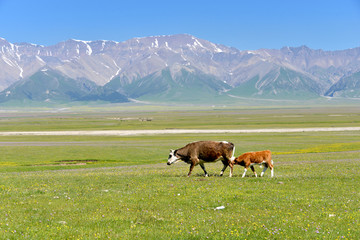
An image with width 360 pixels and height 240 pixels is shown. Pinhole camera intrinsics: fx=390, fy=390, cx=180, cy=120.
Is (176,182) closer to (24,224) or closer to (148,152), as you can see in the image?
(24,224)

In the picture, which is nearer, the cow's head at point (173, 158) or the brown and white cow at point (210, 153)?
the brown and white cow at point (210, 153)

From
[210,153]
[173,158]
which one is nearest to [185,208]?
[210,153]

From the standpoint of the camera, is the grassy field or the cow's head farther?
the cow's head

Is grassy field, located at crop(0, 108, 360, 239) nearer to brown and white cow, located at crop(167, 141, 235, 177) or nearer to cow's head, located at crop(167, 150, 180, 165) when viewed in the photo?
brown and white cow, located at crop(167, 141, 235, 177)

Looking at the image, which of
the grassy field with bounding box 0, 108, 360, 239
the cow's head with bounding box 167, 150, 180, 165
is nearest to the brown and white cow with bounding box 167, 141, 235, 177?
the cow's head with bounding box 167, 150, 180, 165

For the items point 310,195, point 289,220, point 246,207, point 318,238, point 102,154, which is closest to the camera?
point 318,238

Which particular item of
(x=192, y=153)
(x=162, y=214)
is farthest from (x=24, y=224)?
(x=192, y=153)

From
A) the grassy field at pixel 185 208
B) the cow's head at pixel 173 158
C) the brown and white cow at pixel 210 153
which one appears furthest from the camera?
the cow's head at pixel 173 158

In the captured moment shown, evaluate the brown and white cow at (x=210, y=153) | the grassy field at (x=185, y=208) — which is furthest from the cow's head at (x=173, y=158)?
the grassy field at (x=185, y=208)

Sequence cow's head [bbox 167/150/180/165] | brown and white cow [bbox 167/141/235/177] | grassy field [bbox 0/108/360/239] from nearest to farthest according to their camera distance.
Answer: grassy field [bbox 0/108/360/239], brown and white cow [bbox 167/141/235/177], cow's head [bbox 167/150/180/165]

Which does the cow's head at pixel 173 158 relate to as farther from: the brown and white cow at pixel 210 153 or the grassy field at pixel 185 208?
the grassy field at pixel 185 208

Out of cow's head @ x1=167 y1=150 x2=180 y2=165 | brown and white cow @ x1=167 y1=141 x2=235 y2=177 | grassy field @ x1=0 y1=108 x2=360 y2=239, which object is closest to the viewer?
grassy field @ x1=0 y1=108 x2=360 y2=239

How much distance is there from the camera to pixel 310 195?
19.4 metres

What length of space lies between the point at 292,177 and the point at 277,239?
1433cm
